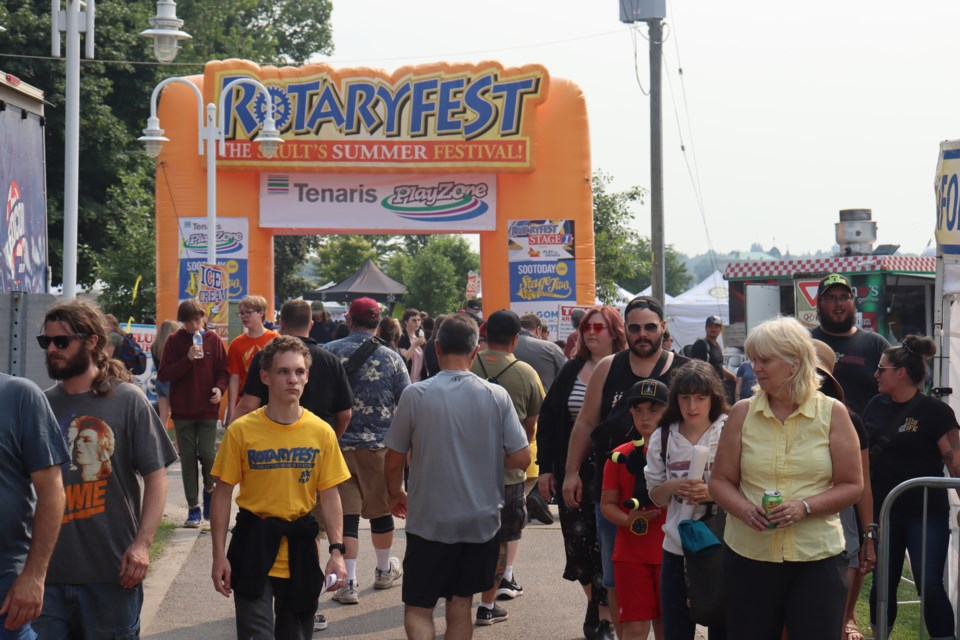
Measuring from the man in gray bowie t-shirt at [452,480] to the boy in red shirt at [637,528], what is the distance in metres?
0.47

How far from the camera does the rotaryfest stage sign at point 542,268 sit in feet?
71.2

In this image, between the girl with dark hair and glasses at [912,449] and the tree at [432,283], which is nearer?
the girl with dark hair and glasses at [912,449]

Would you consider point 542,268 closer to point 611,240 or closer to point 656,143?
point 656,143

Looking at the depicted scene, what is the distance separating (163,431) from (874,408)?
4072 millimetres

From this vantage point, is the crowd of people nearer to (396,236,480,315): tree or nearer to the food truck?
the food truck

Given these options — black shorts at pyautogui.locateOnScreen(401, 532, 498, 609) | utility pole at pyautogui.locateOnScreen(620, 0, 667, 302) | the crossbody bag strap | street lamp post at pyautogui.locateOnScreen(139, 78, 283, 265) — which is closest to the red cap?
the crossbody bag strap

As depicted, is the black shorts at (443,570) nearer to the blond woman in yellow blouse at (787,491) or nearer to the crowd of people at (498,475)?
the crowd of people at (498,475)

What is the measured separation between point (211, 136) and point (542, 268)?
6.01m

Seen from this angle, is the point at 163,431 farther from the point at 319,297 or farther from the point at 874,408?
the point at 319,297

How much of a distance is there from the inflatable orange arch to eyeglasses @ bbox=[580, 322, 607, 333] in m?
14.2

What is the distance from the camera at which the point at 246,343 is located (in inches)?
420

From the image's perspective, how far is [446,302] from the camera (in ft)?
192

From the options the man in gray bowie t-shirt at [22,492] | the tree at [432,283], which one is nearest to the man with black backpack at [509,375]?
the man in gray bowie t-shirt at [22,492]

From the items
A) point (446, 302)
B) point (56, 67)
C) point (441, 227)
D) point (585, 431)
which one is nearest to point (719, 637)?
point (585, 431)
